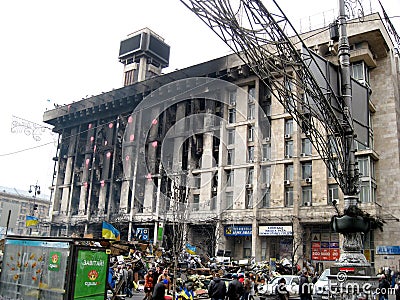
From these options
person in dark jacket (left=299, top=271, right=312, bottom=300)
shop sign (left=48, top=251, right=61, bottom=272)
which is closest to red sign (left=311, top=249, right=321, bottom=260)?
person in dark jacket (left=299, top=271, right=312, bottom=300)

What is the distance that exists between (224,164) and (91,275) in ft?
127

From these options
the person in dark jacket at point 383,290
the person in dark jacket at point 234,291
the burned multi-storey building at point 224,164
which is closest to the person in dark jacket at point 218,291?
the person in dark jacket at point 234,291

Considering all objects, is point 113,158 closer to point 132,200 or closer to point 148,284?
point 132,200

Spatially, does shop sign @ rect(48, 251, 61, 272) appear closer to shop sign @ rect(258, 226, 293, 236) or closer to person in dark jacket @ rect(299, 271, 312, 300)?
person in dark jacket @ rect(299, 271, 312, 300)

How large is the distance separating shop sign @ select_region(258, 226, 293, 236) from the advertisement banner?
1283 inches

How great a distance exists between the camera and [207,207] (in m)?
48.0

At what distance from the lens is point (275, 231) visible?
41.8 m

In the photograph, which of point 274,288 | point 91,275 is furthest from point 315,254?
point 91,275

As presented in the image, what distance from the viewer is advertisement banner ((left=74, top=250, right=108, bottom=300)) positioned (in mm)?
9805

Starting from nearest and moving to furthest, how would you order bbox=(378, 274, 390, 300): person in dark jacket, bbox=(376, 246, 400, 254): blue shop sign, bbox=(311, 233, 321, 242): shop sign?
bbox=(378, 274, 390, 300): person in dark jacket → bbox=(376, 246, 400, 254): blue shop sign → bbox=(311, 233, 321, 242): shop sign

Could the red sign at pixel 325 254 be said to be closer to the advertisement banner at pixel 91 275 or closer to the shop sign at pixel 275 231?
the shop sign at pixel 275 231

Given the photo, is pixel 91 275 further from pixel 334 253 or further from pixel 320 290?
pixel 334 253

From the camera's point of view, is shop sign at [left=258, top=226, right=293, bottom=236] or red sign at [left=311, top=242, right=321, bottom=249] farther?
shop sign at [left=258, top=226, right=293, bottom=236]

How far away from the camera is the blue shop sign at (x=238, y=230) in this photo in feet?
144
